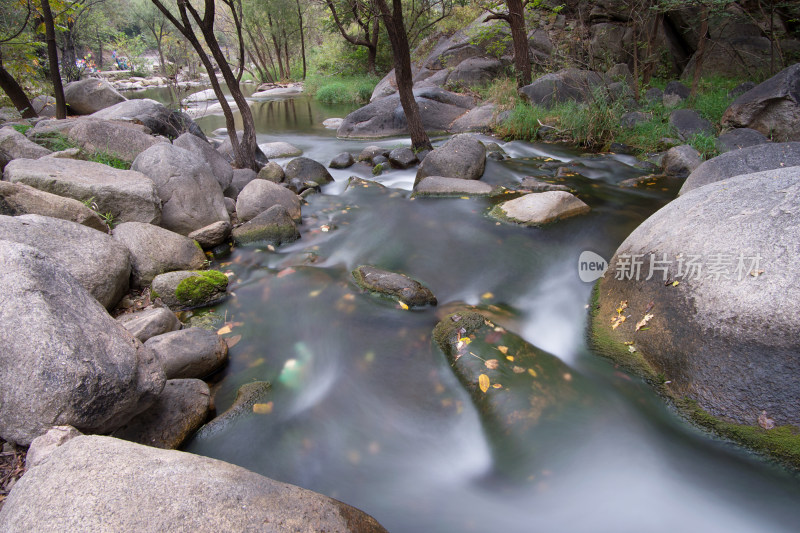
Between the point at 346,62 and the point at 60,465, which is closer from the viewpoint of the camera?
the point at 60,465

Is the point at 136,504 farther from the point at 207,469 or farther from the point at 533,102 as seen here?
the point at 533,102

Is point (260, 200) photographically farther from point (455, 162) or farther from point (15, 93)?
point (15, 93)

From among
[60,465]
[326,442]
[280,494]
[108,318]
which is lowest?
[326,442]

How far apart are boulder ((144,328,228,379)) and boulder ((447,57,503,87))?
45.7ft

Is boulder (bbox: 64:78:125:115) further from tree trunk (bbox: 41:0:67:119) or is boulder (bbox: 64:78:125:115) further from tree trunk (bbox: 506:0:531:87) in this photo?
tree trunk (bbox: 506:0:531:87)

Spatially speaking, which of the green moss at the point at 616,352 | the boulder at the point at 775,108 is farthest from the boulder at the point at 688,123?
the green moss at the point at 616,352

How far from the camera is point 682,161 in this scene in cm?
740

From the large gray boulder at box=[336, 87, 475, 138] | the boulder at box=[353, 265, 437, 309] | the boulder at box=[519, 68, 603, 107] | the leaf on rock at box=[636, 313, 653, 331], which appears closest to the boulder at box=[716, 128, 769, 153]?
the boulder at box=[519, 68, 603, 107]

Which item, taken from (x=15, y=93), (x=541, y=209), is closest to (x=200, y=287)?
(x=541, y=209)

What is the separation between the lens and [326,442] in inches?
124

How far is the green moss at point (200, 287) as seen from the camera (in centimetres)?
460

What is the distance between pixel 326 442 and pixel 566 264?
11.5ft

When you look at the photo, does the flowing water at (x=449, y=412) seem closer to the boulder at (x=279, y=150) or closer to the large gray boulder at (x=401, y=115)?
the boulder at (x=279, y=150)

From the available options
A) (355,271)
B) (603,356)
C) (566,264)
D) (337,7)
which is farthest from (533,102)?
(337,7)
